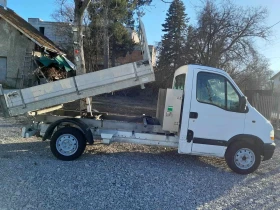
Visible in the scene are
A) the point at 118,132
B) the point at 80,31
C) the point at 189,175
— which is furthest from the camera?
the point at 80,31

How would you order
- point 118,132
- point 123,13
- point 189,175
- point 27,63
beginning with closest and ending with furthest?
point 189,175 < point 118,132 < point 27,63 < point 123,13

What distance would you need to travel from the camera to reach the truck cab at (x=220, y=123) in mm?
6469

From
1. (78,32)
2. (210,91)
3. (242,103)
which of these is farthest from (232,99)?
(78,32)

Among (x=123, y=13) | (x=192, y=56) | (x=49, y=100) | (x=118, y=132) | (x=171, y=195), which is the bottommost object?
(x=171, y=195)

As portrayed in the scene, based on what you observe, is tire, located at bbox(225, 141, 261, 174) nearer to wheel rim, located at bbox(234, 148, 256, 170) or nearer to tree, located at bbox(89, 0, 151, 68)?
wheel rim, located at bbox(234, 148, 256, 170)

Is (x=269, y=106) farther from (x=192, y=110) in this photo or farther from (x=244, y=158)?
(x=192, y=110)

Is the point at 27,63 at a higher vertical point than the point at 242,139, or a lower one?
higher

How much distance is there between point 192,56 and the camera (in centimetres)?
2783

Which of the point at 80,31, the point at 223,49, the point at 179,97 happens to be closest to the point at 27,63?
the point at 80,31

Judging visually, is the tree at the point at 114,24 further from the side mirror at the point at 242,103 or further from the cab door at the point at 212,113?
the side mirror at the point at 242,103

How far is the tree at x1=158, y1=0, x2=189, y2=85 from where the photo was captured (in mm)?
29391

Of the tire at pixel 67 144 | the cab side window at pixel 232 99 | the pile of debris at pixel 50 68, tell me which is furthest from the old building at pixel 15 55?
the cab side window at pixel 232 99

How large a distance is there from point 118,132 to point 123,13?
1956 cm

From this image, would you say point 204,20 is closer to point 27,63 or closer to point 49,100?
point 27,63
